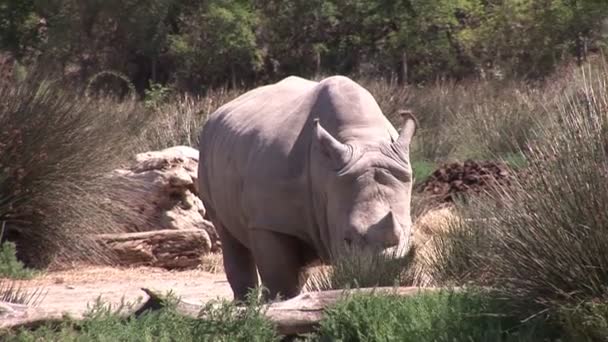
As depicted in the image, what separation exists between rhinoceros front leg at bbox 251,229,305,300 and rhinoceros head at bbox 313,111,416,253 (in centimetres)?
58

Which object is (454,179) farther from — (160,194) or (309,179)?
(309,179)

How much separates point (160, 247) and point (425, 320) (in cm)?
767

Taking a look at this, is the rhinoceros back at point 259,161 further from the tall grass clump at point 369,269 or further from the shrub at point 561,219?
the shrub at point 561,219

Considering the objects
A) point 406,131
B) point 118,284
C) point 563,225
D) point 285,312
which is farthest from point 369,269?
point 118,284

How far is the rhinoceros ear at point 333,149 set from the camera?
9.06 meters

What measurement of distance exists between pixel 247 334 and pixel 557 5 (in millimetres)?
27241

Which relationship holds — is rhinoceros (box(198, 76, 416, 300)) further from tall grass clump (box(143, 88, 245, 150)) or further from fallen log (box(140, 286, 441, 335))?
tall grass clump (box(143, 88, 245, 150))

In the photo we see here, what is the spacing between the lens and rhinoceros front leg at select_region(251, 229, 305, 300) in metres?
9.63

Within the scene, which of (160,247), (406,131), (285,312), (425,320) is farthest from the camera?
(160,247)

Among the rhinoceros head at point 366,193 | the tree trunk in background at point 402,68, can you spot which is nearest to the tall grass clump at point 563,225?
the rhinoceros head at point 366,193

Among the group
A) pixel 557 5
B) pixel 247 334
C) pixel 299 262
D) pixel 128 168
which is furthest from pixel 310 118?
pixel 557 5

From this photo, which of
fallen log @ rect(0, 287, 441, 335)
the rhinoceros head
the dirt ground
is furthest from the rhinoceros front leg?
the dirt ground

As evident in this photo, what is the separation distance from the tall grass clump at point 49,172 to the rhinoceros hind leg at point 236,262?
9.06ft

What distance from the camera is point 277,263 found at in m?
9.64
